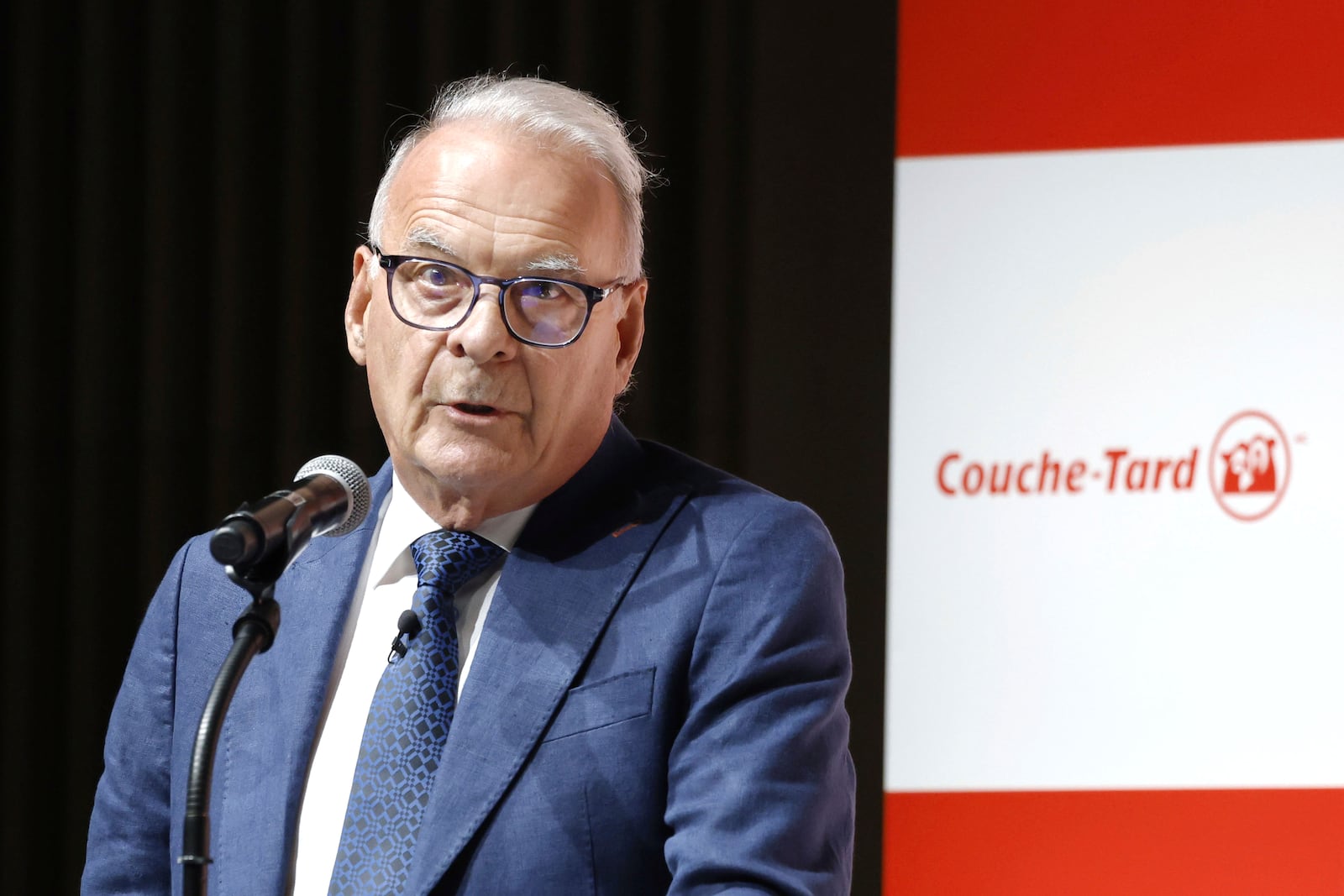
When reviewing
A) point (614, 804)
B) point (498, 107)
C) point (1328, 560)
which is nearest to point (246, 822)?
point (614, 804)

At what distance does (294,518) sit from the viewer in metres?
1.24

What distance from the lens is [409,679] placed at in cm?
160

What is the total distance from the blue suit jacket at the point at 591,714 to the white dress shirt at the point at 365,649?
23 millimetres

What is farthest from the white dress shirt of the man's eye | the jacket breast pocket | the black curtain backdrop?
the black curtain backdrop

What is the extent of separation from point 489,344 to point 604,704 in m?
0.40

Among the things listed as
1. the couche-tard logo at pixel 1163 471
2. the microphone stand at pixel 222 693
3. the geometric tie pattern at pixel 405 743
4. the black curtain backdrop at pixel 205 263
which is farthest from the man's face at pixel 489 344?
the black curtain backdrop at pixel 205 263

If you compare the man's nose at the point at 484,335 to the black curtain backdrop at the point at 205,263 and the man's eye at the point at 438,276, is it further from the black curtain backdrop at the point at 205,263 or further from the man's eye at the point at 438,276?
the black curtain backdrop at the point at 205,263

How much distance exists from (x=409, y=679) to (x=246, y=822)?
0.76 ft

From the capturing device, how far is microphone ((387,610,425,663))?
5.28 ft

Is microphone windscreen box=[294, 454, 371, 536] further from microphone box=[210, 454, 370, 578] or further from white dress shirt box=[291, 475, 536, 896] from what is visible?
white dress shirt box=[291, 475, 536, 896]

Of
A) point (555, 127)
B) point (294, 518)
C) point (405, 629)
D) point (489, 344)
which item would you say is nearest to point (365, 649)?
point (405, 629)

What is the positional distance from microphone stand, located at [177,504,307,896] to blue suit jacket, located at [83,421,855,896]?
1.20ft

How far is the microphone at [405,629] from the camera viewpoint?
5.28 ft

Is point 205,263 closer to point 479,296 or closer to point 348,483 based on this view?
point 479,296
